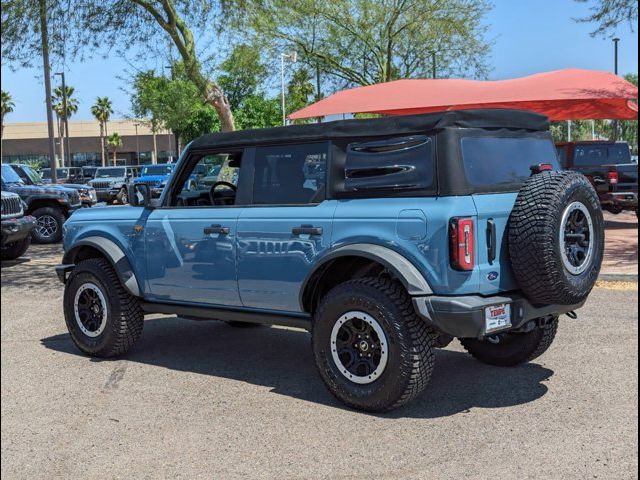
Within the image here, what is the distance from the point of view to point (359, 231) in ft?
16.1

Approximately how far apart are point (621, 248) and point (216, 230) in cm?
997

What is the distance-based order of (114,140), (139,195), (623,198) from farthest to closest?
(114,140) < (623,198) < (139,195)

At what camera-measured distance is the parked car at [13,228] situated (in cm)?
1318

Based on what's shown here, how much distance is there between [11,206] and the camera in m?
13.7

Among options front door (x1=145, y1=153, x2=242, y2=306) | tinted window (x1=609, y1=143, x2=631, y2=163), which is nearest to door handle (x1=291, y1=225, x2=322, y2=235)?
front door (x1=145, y1=153, x2=242, y2=306)

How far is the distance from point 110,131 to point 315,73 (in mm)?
52623

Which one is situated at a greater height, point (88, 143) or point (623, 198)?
point (88, 143)

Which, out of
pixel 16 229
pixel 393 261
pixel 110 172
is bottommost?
pixel 16 229

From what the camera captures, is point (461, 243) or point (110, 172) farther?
point (110, 172)

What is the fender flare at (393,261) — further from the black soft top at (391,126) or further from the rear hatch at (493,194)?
the black soft top at (391,126)

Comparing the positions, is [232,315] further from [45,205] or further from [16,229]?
[45,205]

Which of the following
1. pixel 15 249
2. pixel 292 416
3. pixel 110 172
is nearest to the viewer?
pixel 292 416

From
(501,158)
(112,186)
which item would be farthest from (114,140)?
(501,158)

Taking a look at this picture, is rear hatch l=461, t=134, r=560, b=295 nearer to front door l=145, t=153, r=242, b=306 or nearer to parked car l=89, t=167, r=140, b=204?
front door l=145, t=153, r=242, b=306
